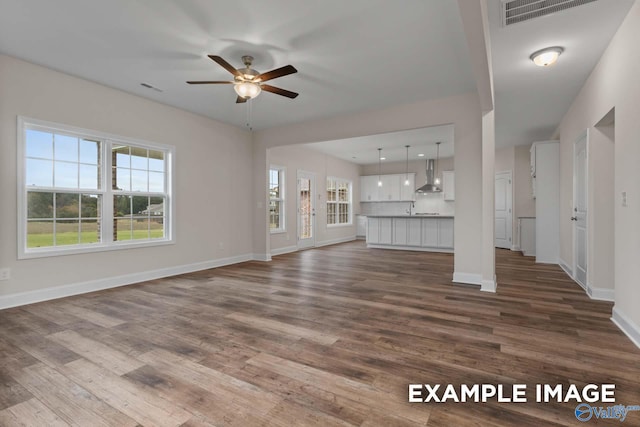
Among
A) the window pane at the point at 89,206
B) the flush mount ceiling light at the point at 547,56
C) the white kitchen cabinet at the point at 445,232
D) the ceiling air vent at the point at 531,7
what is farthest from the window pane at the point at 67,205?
the white kitchen cabinet at the point at 445,232

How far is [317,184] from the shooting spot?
9102 millimetres

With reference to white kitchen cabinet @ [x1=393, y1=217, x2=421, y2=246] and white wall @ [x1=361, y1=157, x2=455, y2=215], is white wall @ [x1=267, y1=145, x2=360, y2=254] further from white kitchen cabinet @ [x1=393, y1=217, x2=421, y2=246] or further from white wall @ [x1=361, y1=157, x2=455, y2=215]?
white kitchen cabinet @ [x1=393, y1=217, x2=421, y2=246]

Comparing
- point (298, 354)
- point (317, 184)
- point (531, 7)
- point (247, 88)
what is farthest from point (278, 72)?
point (317, 184)

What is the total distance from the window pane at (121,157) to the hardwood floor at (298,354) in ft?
5.98

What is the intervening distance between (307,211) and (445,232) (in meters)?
3.69

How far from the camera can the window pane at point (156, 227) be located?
500cm

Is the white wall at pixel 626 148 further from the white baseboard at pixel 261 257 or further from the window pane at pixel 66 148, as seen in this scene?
the window pane at pixel 66 148

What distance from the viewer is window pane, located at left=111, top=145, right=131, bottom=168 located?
4.52m

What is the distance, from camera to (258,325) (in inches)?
113

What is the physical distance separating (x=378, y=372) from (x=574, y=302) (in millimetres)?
2965

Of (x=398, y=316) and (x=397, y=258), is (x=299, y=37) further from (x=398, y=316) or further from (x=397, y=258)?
(x=397, y=258)

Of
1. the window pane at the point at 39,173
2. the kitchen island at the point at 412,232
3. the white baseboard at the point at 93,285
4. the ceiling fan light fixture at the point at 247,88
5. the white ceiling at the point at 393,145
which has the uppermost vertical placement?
the white ceiling at the point at 393,145

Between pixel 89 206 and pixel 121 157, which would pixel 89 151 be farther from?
pixel 89 206

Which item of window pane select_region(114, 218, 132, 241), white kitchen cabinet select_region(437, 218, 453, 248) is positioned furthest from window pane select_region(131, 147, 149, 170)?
white kitchen cabinet select_region(437, 218, 453, 248)
